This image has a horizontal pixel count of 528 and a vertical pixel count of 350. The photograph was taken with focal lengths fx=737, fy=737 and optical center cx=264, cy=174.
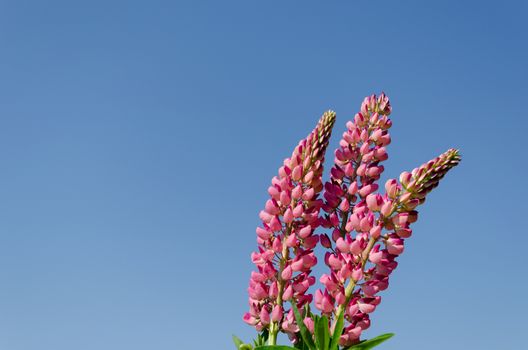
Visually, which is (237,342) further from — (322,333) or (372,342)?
(372,342)

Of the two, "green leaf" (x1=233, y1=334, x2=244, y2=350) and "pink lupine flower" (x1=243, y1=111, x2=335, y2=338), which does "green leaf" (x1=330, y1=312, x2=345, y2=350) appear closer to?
"pink lupine flower" (x1=243, y1=111, x2=335, y2=338)

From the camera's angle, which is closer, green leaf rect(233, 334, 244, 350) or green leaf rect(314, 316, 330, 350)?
green leaf rect(314, 316, 330, 350)

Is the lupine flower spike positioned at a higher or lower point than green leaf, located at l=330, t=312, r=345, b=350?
higher

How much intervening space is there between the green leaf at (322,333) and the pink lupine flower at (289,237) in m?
0.21

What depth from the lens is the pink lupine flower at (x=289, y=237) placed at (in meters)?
3.43

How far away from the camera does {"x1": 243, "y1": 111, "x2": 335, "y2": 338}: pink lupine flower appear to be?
11.2 feet

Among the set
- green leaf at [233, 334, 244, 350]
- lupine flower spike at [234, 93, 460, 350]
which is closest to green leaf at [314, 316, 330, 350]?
lupine flower spike at [234, 93, 460, 350]

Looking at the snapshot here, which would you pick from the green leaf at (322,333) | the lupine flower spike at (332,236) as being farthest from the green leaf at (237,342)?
the green leaf at (322,333)

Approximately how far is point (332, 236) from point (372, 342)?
53cm

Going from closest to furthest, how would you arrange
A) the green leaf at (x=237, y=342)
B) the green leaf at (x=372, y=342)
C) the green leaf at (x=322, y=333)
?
the green leaf at (x=322, y=333)
the green leaf at (x=372, y=342)
the green leaf at (x=237, y=342)

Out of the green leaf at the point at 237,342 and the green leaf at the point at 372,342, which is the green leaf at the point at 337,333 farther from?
the green leaf at the point at 237,342

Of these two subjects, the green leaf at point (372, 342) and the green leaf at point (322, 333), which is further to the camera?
the green leaf at point (372, 342)

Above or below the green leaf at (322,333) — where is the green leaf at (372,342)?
below

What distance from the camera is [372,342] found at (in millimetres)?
3275
